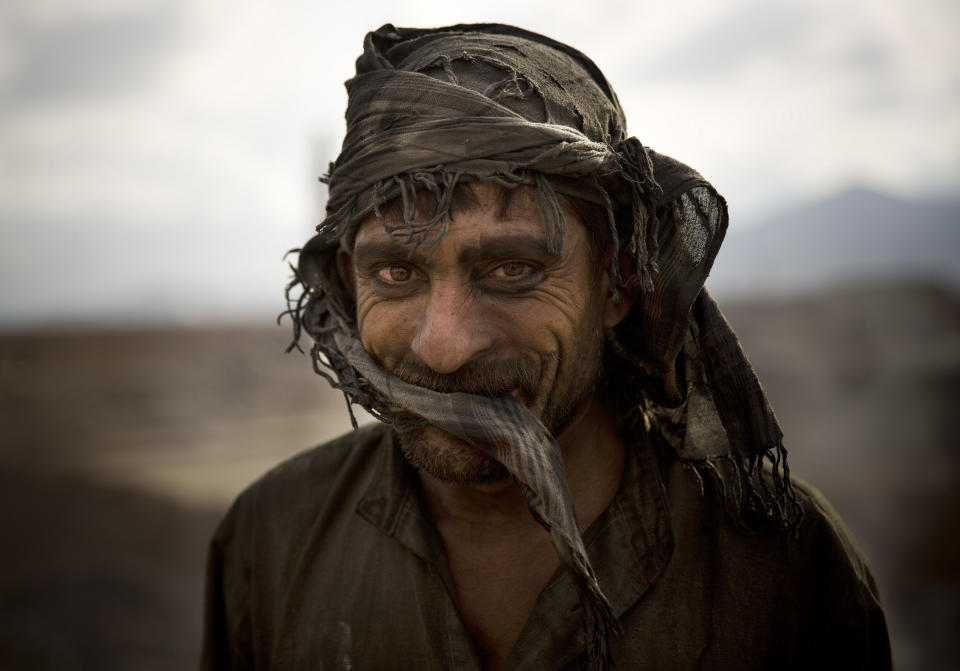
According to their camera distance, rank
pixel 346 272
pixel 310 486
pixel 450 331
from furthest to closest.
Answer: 1. pixel 310 486
2. pixel 346 272
3. pixel 450 331

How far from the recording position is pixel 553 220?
5.90 feet

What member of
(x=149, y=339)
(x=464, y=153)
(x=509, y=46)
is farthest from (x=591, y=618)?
(x=149, y=339)

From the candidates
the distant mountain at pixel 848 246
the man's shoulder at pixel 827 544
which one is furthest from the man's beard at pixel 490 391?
the distant mountain at pixel 848 246

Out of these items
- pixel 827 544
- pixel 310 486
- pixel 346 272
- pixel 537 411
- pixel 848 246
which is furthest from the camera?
pixel 848 246

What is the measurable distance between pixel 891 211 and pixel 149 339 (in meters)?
28.5

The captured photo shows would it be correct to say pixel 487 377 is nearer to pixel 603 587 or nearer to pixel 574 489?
pixel 574 489

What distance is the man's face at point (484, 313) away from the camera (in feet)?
5.84

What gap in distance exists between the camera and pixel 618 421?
7.36ft

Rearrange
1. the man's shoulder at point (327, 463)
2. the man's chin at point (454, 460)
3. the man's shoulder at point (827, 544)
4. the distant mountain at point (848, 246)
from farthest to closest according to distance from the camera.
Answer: the distant mountain at point (848, 246)
the man's shoulder at point (327, 463)
the man's shoulder at point (827, 544)
the man's chin at point (454, 460)

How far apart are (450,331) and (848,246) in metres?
32.2

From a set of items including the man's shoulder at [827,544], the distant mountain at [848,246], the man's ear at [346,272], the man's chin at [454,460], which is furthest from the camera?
the distant mountain at [848,246]

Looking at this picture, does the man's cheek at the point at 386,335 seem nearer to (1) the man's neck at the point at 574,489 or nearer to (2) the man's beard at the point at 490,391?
(2) the man's beard at the point at 490,391

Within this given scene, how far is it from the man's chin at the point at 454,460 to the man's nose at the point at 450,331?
203mm

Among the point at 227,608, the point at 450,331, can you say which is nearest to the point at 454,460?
the point at 450,331
